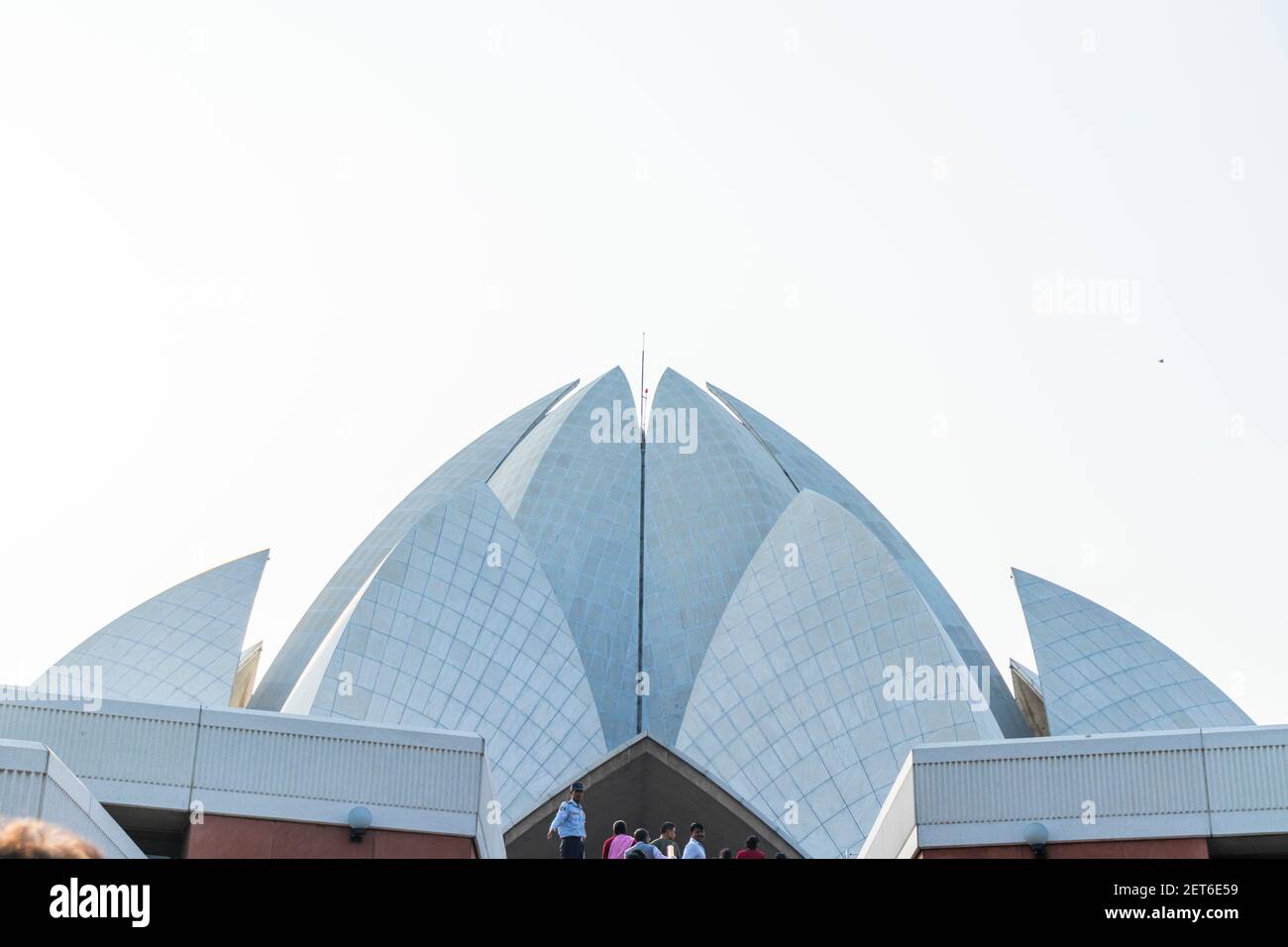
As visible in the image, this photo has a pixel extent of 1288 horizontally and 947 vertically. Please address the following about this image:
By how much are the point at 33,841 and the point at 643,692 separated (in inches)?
961

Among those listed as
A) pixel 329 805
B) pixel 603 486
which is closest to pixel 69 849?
pixel 329 805

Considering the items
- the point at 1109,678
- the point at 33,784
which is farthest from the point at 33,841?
the point at 1109,678

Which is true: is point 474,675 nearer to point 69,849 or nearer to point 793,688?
A: point 793,688

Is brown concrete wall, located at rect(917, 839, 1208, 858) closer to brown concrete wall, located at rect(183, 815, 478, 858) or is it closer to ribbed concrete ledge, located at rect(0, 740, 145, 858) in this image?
brown concrete wall, located at rect(183, 815, 478, 858)

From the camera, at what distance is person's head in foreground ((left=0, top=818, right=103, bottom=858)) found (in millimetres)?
4598

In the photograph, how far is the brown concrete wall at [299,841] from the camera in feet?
53.9

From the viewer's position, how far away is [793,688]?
87.6ft

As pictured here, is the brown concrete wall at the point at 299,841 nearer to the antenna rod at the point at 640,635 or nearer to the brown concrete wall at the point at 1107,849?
the brown concrete wall at the point at 1107,849

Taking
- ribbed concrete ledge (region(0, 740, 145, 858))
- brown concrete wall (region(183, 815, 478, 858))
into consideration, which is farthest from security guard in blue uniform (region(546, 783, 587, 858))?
ribbed concrete ledge (region(0, 740, 145, 858))

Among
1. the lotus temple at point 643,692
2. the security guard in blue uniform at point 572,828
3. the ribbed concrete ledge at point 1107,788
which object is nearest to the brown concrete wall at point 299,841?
the lotus temple at point 643,692

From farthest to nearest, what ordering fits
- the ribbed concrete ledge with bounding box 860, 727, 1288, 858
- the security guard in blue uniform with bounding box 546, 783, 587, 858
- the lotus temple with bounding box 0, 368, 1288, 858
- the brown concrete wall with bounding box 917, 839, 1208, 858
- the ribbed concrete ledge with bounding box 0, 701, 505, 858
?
the ribbed concrete ledge with bounding box 0, 701, 505, 858
the lotus temple with bounding box 0, 368, 1288, 858
the ribbed concrete ledge with bounding box 860, 727, 1288, 858
the brown concrete wall with bounding box 917, 839, 1208, 858
the security guard in blue uniform with bounding box 546, 783, 587, 858

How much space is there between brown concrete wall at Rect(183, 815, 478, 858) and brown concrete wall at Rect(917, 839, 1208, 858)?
4562mm

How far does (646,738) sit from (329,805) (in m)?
8.08

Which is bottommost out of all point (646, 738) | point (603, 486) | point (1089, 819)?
point (1089, 819)
